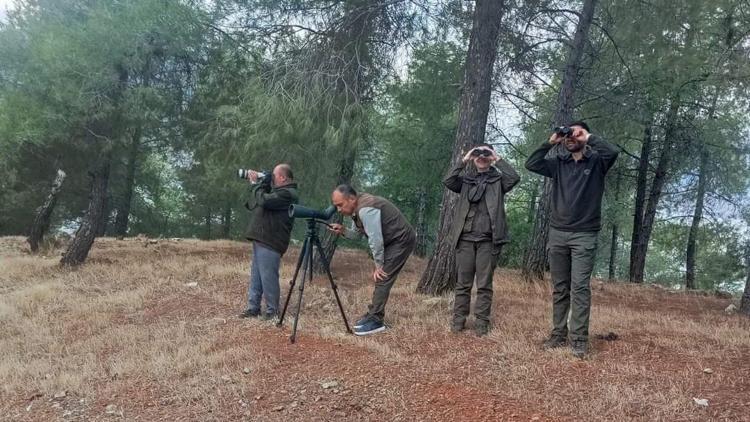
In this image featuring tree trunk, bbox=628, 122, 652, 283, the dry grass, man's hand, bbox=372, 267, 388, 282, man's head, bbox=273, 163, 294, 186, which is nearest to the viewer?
the dry grass

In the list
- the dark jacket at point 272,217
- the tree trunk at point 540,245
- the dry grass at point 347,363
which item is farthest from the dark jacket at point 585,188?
the tree trunk at point 540,245

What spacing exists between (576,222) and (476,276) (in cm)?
109

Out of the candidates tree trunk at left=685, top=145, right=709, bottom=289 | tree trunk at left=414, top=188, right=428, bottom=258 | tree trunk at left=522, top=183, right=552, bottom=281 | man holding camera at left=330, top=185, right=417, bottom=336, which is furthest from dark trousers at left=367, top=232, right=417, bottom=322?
tree trunk at left=685, top=145, right=709, bottom=289

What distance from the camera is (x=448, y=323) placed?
5.40m

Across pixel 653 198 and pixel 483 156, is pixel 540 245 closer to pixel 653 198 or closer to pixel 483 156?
pixel 483 156

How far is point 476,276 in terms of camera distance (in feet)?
16.4

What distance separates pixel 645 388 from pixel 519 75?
6.21 m

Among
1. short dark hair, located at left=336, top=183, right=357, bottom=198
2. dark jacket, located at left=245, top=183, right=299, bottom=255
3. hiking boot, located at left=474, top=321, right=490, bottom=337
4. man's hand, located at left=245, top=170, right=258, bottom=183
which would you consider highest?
man's hand, located at left=245, top=170, right=258, bottom=183

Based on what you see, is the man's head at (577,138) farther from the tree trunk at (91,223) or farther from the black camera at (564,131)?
the tree trunk at (91,223)

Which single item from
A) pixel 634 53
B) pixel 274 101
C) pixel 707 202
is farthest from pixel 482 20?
pixel 707 202

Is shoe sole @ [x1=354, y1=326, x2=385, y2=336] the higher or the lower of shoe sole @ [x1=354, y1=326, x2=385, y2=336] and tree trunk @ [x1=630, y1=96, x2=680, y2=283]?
the lower

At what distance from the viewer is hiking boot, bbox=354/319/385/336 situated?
16.5ft

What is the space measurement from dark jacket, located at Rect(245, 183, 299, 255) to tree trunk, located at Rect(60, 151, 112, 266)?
5786mm

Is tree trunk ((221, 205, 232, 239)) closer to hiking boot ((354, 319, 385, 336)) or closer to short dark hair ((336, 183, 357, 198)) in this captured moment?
hiking boot ((354, 319, 385, 336))
